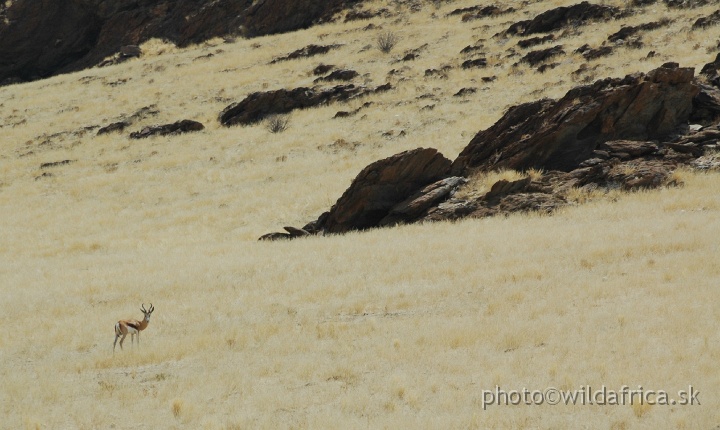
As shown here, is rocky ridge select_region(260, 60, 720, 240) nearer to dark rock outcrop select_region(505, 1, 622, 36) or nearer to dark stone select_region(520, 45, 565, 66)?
dark stone select_region(520, 45, 565, 66)

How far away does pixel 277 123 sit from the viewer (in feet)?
115

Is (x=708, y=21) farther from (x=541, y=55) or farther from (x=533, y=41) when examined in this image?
(x=533, y=41)

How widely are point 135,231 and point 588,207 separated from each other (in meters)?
14.5

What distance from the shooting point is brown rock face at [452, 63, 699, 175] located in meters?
18.9

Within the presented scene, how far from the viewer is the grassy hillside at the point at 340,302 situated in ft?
24.1

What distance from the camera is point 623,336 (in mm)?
8328

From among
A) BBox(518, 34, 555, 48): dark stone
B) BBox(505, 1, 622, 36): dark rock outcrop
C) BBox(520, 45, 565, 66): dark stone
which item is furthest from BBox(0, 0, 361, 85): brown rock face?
BBox(520, 45, 565, 66): dark stone

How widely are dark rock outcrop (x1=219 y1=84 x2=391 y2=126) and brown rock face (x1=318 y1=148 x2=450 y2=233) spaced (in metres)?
19.0

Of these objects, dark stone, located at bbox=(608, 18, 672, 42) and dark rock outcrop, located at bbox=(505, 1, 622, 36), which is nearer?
dark stone, located at bbox=(608, 18, 672, 42)

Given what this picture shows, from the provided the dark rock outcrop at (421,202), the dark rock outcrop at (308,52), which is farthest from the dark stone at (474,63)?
the dark rock outcrop at (421,202)

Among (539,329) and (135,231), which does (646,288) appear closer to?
(539,329)

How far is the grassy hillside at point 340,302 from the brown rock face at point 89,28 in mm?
36041

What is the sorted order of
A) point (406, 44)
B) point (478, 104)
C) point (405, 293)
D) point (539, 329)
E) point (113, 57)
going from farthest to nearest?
point (113, 57), point (406, 44), point (478, 104), point (405, 293), point (539, 329)

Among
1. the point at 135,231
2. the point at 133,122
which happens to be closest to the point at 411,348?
the point at 135,231
